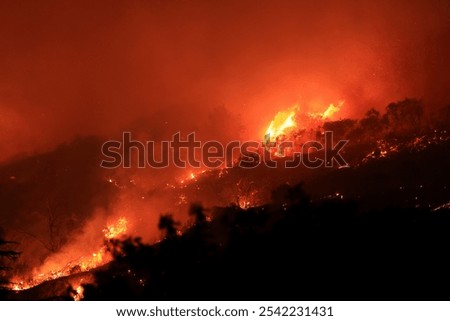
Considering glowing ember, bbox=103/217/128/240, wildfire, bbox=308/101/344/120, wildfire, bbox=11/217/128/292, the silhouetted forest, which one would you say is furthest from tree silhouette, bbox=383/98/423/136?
the silhouetted forest

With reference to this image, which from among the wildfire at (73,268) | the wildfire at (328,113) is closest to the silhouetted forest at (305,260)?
the wildfire at (73,268)

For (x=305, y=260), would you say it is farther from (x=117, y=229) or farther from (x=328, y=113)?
(x=328, y=113)

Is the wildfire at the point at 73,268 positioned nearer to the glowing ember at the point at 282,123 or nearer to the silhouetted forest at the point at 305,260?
the silhouetted forest at the point at 305,260

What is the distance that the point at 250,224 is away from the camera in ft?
44.1

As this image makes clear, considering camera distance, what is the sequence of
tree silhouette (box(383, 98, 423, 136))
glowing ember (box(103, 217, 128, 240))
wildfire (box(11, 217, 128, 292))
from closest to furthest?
wildfire (box(11, 217, 128, 292)) < tree silhouette (box(383, 98, 423, 136)) < glowing ember (box(103, 217, 128, 240))

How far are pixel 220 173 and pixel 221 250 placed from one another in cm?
3507

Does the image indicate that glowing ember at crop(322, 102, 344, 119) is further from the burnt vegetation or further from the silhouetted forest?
the silhouetted forest

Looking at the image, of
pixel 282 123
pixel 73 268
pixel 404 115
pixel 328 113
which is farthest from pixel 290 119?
pixel 73 268

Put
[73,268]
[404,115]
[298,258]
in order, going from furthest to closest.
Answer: [404,115] < [73,268] < [298,258]

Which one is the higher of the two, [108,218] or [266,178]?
[108,218]

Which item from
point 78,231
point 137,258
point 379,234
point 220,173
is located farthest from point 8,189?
point 379,234

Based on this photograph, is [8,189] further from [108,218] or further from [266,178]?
[266,178]

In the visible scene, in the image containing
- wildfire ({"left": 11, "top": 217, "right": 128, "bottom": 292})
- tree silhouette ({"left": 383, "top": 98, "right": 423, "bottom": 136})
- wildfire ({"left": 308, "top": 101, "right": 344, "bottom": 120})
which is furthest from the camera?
wildfire ({"left": 308, "top": 101, "right": 344, "bottom": 120})
